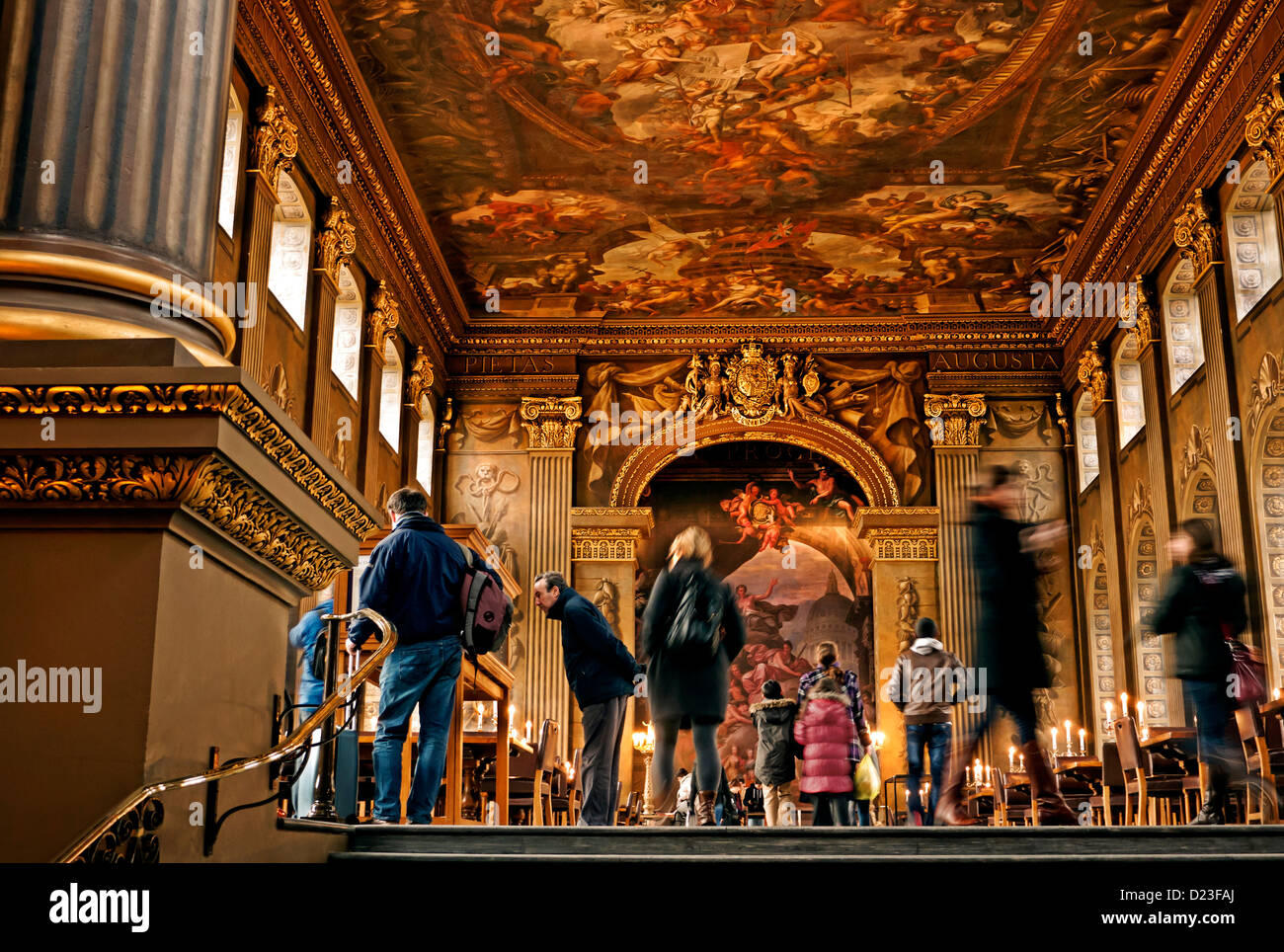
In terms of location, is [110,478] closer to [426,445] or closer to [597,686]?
[597,686]

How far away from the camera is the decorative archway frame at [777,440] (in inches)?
773

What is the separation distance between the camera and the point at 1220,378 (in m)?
13.4

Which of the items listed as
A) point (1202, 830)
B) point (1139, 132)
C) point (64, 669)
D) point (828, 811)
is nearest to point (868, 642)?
point (1139, 132)

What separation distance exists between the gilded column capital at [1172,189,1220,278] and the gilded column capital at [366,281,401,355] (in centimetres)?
902

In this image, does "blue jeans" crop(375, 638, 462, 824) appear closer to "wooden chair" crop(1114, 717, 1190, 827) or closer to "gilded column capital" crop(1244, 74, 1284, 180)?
"wooden chair" crop(1114, 717, 1190, 827)

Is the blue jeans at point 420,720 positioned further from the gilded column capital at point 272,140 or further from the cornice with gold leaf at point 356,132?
the gilded column capital at point 272,140

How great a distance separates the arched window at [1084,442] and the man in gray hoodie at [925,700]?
1132cm

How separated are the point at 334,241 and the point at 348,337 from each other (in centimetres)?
191

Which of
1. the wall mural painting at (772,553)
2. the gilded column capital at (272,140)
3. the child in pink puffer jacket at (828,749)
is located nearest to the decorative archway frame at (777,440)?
the wall mural painting at (772,553)

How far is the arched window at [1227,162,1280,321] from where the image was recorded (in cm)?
1300

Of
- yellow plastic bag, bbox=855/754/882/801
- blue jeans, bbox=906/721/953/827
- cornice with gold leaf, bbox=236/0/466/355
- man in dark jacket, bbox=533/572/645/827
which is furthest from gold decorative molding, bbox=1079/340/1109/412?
man in dark jacket, bbox=533/572/645/827

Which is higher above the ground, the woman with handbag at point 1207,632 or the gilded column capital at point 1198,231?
the gilded column capital at point 1198,231
